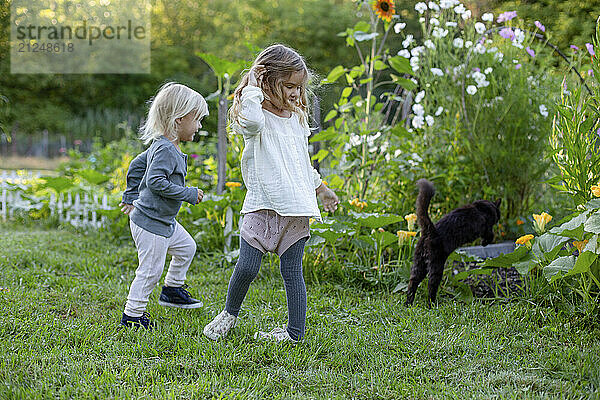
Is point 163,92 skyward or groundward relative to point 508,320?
skyward

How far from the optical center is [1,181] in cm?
732

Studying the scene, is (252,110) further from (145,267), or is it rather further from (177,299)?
(177,299)

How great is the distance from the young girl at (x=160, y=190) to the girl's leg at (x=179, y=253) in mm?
69

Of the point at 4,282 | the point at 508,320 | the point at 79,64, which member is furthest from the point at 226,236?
the point at 79,64

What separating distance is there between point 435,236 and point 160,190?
160 cm

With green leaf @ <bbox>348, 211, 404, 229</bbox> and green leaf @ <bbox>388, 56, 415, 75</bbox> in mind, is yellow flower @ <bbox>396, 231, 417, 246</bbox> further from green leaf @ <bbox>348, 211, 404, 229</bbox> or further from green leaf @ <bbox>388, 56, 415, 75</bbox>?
green leaf @ <bbox>388, 56, 415, 75</bbox>

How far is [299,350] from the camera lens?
2592 millimetres

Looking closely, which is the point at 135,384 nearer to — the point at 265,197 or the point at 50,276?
the point at 265,197

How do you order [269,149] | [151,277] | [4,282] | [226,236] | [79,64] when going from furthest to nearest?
1. [79,64]
2. [226,236]
3. [4,282]
4. [151,277]
5. [269,149]

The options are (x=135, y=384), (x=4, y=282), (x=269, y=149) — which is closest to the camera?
(x=135, y=384)

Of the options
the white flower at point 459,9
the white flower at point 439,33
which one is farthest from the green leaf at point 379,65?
the white flower at point 459,9

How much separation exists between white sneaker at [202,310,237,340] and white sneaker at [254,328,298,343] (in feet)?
0.46

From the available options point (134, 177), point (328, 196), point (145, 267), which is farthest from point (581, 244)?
point (134, 177)

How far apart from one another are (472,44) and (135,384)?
4037mm
